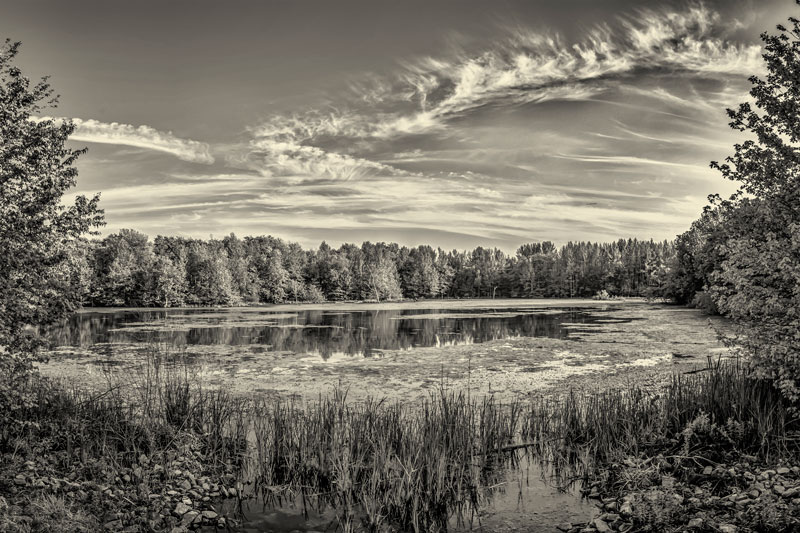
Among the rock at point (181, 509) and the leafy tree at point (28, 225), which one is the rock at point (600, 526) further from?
the leafy tree at point (28, 225)

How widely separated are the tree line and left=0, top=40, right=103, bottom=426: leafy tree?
3414 cm

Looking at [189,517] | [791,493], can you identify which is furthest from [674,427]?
[189,517]

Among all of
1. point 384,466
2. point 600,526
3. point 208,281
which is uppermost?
point 208,281

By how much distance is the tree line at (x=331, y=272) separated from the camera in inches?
3270

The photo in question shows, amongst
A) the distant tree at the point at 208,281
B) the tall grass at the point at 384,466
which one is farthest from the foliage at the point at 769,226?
the distant tree at the point at 208,281

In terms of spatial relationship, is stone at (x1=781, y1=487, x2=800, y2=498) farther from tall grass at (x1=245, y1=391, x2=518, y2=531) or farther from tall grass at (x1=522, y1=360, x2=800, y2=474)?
tall grass at (x1=245, y1=391, x2=518, y2=531)

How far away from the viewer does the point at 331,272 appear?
12394 centimetres

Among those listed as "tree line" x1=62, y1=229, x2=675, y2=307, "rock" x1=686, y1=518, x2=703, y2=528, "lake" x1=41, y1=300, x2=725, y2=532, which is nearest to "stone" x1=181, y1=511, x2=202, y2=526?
"lake" x1=41, y1=300, x2=725, y2=532

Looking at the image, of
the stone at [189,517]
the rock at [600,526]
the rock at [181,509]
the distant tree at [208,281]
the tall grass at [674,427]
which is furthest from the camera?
the distant tree at [208,281]

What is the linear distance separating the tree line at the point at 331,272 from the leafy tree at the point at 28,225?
112 feet

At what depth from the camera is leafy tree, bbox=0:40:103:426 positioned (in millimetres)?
8438

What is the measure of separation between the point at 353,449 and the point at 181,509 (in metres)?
2.63

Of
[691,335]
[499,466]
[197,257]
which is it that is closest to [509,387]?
[499,466]

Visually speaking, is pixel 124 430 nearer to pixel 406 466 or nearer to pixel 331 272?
pixel 406 466
